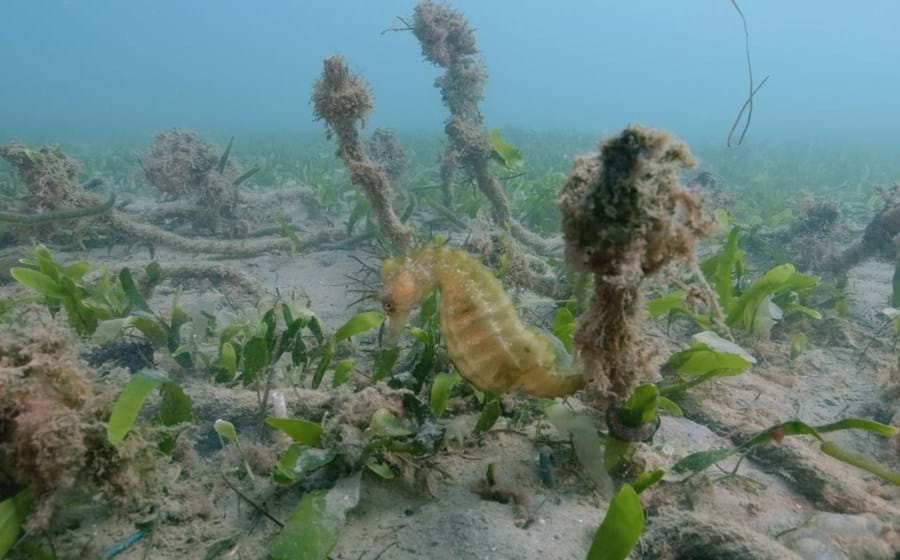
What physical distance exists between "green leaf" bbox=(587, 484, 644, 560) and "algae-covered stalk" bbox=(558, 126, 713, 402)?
0.51 m

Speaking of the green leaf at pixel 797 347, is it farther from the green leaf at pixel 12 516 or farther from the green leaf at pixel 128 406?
the green leaf at pixel 12 516

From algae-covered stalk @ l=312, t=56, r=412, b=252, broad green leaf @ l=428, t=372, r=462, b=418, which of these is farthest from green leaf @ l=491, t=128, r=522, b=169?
broad green leaf @ l=428, t=372, r=462, b=418

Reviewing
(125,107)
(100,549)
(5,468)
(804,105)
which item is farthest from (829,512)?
(804,105)

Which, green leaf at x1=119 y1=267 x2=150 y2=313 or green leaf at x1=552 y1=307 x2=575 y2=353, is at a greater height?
green leaf at x1=552 y1=307 x2=575 y2=353

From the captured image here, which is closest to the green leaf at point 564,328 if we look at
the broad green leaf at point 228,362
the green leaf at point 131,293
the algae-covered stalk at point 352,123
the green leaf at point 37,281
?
the broad green leaf at point 228,362

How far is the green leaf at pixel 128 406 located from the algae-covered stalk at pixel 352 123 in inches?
94.4

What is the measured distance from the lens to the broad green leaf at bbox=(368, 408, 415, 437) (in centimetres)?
209

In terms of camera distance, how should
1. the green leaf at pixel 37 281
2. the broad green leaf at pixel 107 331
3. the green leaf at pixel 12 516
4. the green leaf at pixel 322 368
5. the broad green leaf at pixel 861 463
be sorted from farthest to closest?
the green leaf at pixel 37 281
the broad green leaf at pixel 107 331
the green leaf at pixel 322 368
the broad green leaf at pixel 861 463
the green leaf at pixel 12 516

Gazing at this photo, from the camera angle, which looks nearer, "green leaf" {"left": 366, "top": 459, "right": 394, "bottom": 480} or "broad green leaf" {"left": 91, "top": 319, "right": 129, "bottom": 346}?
"green leaf" {"left": 366, "top": 459, "right": 394, "bottom": 480}

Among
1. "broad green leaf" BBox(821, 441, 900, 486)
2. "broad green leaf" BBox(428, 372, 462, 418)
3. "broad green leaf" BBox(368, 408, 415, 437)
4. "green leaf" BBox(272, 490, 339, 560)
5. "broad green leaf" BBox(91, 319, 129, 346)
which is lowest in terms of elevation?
"green leaf" BBox(272, 490, 339, 560)

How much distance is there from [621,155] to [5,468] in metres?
2.21

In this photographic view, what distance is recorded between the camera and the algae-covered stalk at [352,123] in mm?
3713

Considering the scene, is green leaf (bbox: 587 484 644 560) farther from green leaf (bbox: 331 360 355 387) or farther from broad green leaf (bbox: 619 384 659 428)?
green leaf (bbox: 331 360 355 387)

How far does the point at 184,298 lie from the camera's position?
4.45 metres
